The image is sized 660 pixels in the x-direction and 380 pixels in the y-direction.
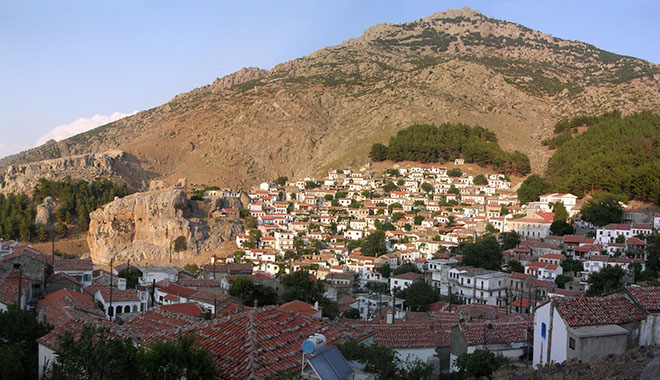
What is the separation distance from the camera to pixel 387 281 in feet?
128

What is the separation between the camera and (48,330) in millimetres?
12953

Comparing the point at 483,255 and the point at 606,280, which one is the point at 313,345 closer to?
the point at 606,280

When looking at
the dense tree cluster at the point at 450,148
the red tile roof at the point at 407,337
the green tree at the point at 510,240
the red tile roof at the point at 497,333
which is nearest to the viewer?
the red tile roof at the point at 407,337

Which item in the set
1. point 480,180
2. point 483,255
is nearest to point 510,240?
point 483,255

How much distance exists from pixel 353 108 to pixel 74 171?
48.4 m

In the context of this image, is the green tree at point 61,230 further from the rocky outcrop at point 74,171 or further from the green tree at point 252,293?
the green tree at point 252,293

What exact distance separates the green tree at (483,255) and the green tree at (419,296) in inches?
209

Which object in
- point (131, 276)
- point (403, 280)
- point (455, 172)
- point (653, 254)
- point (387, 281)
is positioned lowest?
point (387, 281)

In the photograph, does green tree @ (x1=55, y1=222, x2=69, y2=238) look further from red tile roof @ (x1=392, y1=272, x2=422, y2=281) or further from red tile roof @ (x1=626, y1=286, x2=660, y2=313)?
red tile roof @ (x1=626, y1=286, x2=660, y2=313)

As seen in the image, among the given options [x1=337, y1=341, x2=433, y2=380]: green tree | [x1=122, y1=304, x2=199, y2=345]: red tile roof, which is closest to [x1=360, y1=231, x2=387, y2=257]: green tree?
[x1=122, y1=304, x2=199, y2=345]: red tile roof

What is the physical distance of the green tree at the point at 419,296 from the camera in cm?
3141

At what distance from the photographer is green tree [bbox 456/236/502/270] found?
125ft

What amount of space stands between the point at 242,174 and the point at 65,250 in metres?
35.1

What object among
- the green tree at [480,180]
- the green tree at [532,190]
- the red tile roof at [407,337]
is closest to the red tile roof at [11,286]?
the red tile roof at [407,337]
